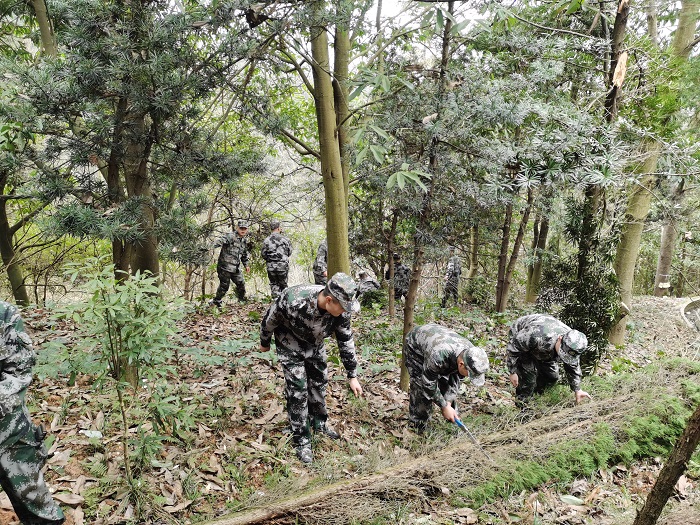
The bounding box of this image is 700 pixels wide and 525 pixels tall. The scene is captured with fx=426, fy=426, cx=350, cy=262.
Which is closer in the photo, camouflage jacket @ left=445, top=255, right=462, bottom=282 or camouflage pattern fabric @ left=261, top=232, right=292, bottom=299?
camouflage pattern fabric @ left=261, top=232, right=292, bottom=299

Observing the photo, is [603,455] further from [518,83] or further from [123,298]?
[123,298]

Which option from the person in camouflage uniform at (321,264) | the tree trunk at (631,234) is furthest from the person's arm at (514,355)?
the person in camouflage uniform at (321,264)

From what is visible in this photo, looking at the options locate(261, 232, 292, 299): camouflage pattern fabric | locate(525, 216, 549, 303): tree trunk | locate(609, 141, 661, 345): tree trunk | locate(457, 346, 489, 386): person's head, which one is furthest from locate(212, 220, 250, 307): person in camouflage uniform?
locate(525, 216, 549, 303): tree trunk

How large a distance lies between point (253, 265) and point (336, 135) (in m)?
7.44

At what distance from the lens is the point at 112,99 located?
14.4ft

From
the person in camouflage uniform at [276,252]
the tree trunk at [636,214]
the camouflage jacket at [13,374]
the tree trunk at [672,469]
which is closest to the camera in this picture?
the tree trunk at [672,469]

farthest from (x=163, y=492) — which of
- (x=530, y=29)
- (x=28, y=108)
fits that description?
(x=530, y=29)

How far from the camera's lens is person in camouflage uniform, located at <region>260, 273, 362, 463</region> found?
428cm

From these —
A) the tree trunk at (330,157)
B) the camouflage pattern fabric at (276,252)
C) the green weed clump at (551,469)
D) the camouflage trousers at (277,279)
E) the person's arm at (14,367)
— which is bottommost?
the green weed clump at (551,469)

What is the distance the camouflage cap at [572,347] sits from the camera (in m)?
4.87

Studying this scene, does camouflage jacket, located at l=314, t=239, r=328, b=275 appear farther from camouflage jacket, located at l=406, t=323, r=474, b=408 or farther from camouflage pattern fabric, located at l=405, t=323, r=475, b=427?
camouflage jacket, located at l=406, t=323, r=474, b=408

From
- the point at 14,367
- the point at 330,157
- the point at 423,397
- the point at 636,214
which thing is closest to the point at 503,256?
the point at 636,214

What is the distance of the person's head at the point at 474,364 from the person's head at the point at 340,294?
3.96 ft

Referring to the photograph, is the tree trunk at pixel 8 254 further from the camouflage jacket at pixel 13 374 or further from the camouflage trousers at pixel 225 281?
the camouflage jacket at pixel 13 374
